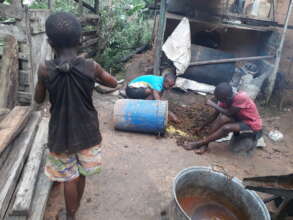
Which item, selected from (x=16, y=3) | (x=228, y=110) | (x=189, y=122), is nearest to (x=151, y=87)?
(x=189, y=122)

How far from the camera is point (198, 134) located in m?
4.40

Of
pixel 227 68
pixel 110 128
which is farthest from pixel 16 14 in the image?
pixel 227 68

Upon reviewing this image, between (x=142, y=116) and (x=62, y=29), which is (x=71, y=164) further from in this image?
(x=142, y=116)

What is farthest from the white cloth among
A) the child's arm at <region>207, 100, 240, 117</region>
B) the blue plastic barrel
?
the child's arm at <region>207, 100, 240, 117</region>

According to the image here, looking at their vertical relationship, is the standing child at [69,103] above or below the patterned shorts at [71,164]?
above

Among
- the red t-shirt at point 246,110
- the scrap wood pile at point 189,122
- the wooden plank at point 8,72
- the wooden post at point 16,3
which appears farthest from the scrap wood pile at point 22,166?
the red t-shirt at point 246,110

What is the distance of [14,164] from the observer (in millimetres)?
2314

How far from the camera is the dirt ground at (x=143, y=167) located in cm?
262

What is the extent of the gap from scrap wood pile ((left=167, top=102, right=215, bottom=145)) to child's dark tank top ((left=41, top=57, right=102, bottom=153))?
2428mm

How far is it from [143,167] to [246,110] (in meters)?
1.72

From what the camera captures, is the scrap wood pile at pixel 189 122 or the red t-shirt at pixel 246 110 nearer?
the red t-shirt at pixel 246 110

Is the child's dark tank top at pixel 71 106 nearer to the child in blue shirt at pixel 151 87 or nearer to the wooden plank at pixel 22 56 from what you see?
the wooden plank at pixel 22 56

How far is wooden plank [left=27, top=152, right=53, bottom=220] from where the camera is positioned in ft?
6.64

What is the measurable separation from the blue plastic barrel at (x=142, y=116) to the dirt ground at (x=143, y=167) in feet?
0.55
